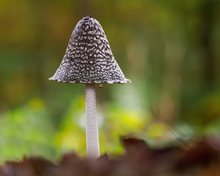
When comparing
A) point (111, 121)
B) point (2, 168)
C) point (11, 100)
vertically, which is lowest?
point (11, 100)

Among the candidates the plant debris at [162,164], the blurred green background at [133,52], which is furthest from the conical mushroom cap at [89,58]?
the blurred green background at [133,52]

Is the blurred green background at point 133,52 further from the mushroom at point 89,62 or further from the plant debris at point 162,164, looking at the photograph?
the plant debris at point 162,164

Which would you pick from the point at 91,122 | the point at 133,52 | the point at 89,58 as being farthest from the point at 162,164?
the point at 133,52

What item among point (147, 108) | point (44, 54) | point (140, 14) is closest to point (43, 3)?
point (44, 54)

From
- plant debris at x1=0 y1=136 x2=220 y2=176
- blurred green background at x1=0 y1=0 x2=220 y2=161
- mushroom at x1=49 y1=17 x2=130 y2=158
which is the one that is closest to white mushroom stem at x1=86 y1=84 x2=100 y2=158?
mushroom at x1=49 y1=17 x2=130 y2=158

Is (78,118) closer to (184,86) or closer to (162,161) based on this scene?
(162,161)

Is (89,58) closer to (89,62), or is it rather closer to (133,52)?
(89,62)

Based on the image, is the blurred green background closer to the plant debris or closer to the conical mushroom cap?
the conical mushroom cap
